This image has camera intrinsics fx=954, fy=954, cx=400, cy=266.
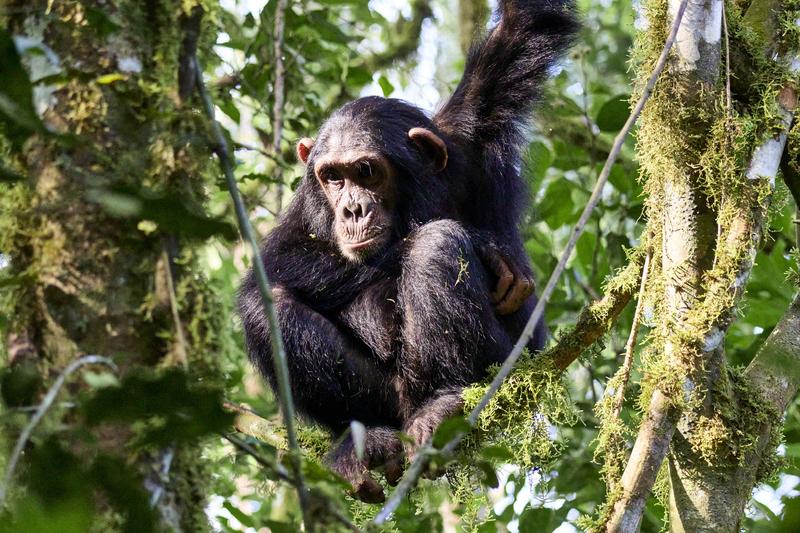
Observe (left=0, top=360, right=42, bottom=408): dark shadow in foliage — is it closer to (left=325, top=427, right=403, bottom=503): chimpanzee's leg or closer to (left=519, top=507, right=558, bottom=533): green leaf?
(left=325, top=427, right=403, bottom=503): chimpanzee's leg

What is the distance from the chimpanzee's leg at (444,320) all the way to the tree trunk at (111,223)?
9.06 ft

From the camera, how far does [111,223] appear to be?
2406 millimetres

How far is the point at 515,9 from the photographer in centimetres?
638

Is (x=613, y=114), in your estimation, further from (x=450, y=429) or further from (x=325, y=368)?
(x=450, y=429)

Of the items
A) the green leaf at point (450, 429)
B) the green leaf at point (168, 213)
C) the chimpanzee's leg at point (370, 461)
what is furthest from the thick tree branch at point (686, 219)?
the green leaf at point (168, 213)

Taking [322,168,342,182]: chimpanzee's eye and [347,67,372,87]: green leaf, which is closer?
[322,168,342,182]: chimpanzee's eye

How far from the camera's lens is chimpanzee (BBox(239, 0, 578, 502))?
5293mm

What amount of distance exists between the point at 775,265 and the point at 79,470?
570 cm

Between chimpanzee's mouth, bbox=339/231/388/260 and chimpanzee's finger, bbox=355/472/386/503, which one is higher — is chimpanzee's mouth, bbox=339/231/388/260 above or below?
above

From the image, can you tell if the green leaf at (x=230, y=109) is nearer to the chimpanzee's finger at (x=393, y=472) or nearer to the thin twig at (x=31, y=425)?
the chimpanzee's finger at (x=393, y=472)

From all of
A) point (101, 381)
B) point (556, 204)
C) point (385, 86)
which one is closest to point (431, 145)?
point (385, 86)

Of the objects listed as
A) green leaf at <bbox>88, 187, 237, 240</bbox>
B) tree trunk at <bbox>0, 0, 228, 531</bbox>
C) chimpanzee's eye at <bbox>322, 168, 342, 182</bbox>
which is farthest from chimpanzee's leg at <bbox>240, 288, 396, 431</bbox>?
green leaf at <bbox>88, 187, 237, 240</bbox>

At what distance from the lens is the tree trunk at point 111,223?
2.32 m

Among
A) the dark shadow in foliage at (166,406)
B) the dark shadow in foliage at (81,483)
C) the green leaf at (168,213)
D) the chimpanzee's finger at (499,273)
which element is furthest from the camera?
the chimpanzee's finger at (499,273)
